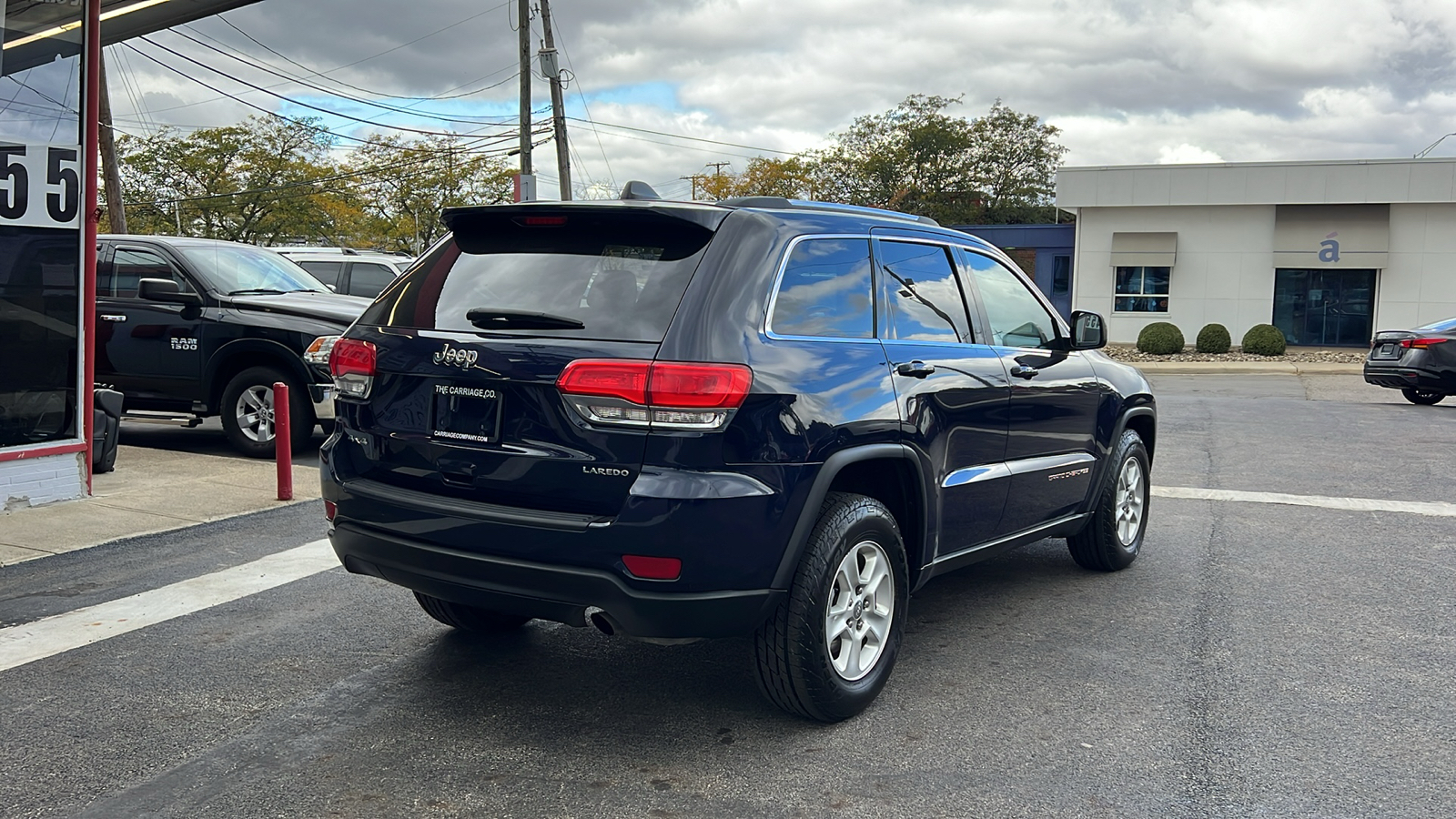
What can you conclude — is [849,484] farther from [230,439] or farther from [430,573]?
[230,439]

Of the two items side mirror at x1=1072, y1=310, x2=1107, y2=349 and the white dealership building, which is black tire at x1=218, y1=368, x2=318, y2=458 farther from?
the white dealership building

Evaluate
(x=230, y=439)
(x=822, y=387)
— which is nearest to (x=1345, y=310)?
(x=230, y=439)

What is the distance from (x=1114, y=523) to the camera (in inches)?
244

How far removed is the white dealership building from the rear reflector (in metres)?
31.4

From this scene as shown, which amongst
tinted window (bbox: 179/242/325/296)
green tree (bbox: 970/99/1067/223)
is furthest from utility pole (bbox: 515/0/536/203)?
green tree (bbox: 970/99/1067/223)

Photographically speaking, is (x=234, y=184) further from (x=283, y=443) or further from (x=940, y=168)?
(x=283, y=443)

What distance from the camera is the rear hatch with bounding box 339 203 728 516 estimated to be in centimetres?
359

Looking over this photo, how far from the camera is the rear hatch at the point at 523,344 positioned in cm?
359

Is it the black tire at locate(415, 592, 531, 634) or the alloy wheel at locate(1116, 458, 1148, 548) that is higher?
the alloy wheel at locate(1116, 458, 1148, 548)

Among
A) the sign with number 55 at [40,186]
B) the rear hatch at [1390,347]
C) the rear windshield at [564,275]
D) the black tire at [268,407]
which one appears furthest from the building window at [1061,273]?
the rear windshield at [564,275]

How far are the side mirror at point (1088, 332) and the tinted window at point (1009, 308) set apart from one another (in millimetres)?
113

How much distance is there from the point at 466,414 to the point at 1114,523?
12.5 ft

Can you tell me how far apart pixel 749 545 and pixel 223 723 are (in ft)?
6.41

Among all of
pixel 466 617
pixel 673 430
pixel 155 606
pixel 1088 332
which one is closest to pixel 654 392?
pixel 673 430
